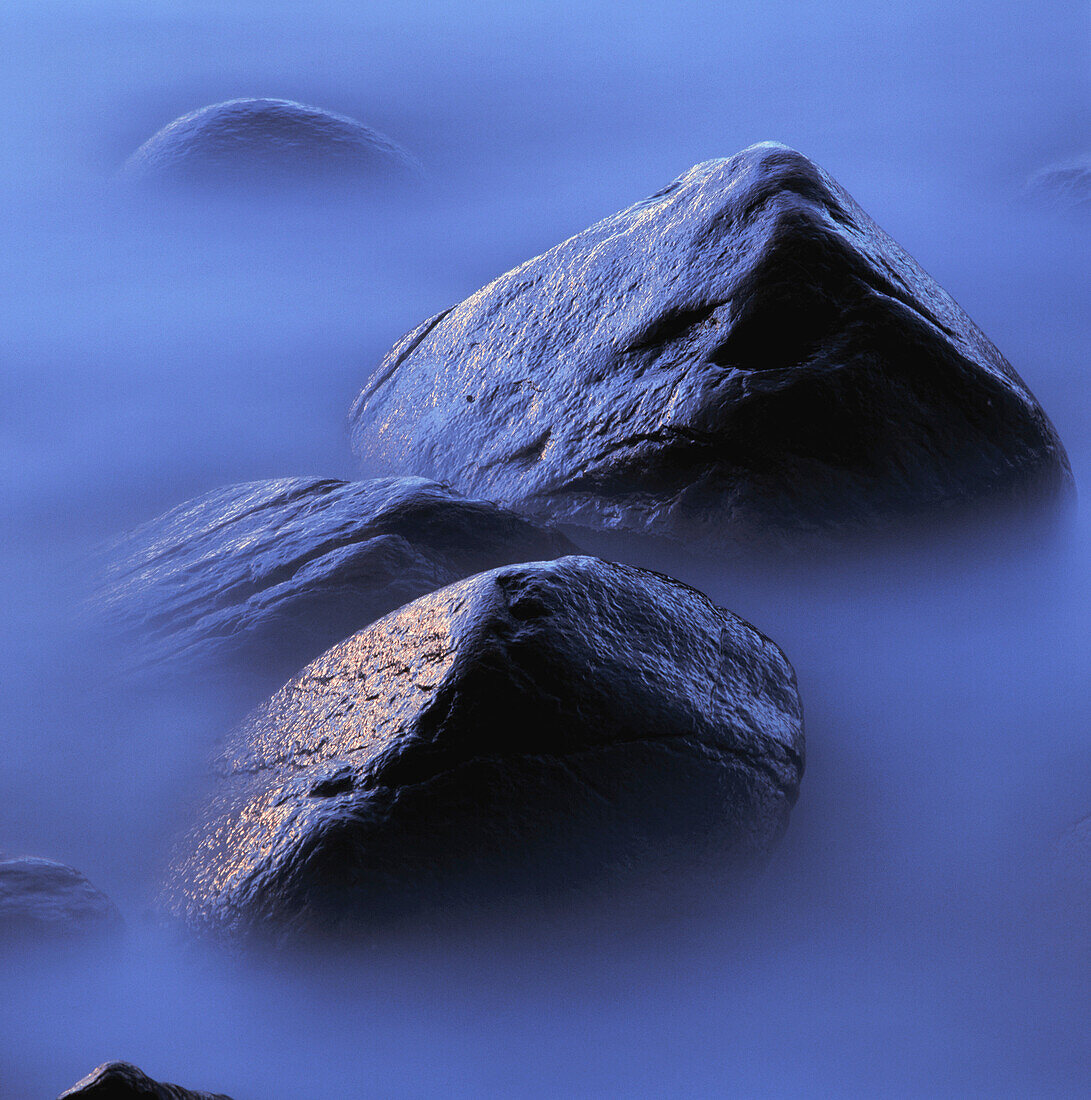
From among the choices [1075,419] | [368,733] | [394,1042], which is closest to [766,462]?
[368,733]

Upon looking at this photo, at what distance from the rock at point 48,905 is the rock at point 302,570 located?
0.65 meters

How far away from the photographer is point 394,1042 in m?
2.00

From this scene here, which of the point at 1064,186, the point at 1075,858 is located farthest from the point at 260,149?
the point at 1075,858

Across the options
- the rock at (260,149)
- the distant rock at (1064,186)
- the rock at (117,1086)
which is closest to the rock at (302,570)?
the rock at (117,1086)

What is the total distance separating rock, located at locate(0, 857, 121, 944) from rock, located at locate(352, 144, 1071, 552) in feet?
5.09

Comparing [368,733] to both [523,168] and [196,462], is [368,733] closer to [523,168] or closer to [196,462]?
[196,462]

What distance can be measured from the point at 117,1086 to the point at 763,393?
2139 mm

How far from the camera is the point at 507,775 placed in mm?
2021

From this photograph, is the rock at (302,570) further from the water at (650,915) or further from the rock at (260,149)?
the rock at (260,149)

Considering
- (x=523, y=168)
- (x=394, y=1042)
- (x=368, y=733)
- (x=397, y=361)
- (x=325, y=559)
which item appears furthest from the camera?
(x=523, y=168)

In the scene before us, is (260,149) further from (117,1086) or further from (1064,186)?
Result: (117,1086)

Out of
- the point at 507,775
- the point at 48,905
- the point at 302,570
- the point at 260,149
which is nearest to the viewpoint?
the point at 507,775

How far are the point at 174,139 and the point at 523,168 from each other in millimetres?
2273

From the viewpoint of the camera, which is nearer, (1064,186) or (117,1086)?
(117,1086)
